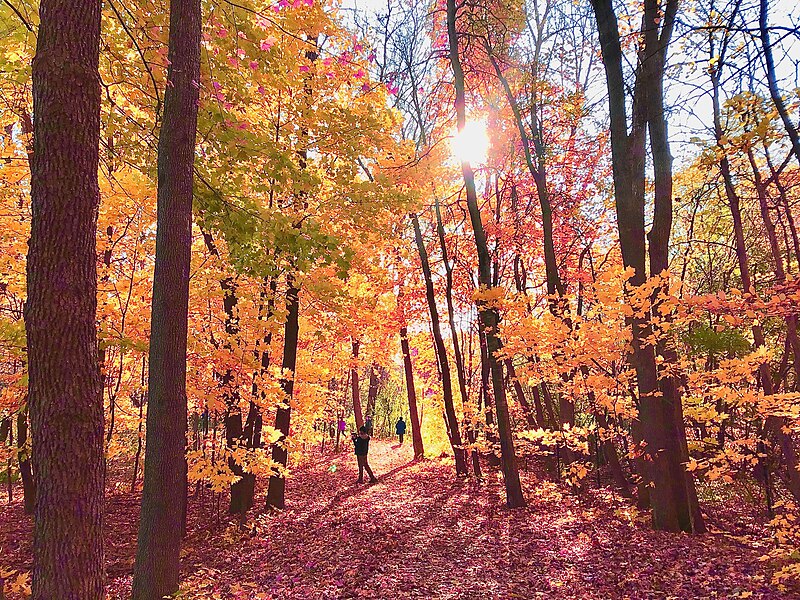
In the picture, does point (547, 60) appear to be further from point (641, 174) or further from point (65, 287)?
point (65, 287)

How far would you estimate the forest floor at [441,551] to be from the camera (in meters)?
5.41

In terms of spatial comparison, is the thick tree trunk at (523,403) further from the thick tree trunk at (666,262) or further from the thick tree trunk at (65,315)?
the thick tree trunk at (65,315)

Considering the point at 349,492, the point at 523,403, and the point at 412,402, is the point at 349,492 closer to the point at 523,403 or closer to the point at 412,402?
the point at 523,403

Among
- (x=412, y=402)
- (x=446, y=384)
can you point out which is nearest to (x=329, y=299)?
(x=446, y=384)

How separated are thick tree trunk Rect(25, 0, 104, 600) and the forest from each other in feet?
0.05

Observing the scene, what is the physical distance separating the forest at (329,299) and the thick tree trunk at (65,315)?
2cm

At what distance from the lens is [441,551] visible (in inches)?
287

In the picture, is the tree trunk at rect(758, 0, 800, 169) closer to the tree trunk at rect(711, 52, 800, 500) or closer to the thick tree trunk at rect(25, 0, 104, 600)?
the tree trunk at rect(711, 52, 800, 500)

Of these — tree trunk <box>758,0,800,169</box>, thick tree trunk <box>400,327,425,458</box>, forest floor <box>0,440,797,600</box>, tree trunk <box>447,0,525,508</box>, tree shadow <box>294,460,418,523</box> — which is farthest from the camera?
thick tree trunk <box>400,327,425,458</box>

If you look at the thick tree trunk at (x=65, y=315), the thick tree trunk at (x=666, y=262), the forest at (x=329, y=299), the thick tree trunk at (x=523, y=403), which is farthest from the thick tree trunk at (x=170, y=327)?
the thick tree trunk at (x=523, y=403)

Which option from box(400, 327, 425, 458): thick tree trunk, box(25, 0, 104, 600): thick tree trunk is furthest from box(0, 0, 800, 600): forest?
box(400, 327, 425, 458): thick tree trunk

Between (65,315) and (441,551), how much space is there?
6.50 m

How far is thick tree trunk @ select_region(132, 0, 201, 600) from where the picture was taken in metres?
4.44

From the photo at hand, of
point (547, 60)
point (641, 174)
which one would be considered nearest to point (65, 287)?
point (641, 174)
